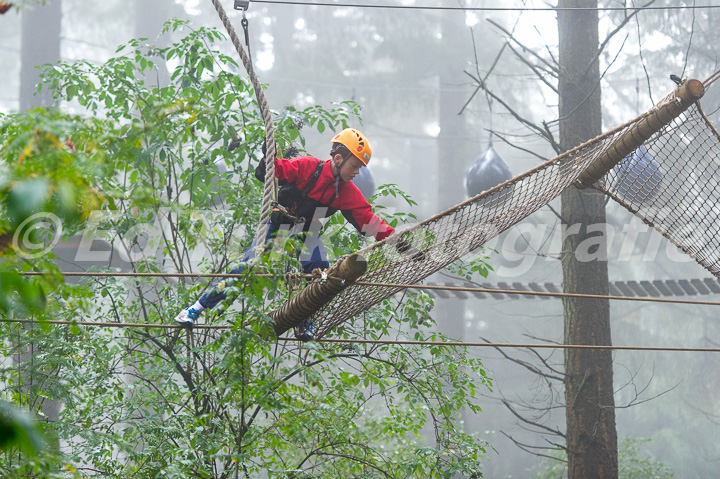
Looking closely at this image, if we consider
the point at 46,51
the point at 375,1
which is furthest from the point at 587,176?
the point at 375,1

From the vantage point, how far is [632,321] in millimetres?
12398

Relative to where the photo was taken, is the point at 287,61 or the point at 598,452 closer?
the point at 598,452

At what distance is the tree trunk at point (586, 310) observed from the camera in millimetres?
3584

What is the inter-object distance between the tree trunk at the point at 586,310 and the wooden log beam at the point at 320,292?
2012mm

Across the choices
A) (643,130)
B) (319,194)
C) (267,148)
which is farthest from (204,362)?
(643,130)

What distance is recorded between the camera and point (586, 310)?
3.66 meters

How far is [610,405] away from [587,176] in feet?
5.25

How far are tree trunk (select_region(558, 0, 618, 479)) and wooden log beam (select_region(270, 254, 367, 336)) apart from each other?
2012 millimetres

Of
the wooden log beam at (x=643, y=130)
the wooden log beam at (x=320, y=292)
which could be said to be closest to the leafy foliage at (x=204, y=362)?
the wooden log beam at (x=320, y=292)

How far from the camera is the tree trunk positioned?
358 cm

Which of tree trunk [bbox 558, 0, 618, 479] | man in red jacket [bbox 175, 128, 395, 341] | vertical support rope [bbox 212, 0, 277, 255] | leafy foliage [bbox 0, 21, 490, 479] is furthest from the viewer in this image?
tree trunk [bbox 558, 0, 618, 479]

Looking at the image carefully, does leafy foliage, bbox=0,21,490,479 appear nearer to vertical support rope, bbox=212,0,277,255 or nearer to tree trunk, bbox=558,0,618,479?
vertical support rope, bbox=212,0,277,255

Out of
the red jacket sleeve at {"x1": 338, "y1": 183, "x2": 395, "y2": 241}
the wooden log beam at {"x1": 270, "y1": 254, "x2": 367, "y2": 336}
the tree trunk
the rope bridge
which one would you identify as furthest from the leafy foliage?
the tree trunk

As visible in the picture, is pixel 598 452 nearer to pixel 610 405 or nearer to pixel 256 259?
pixel 610 405
